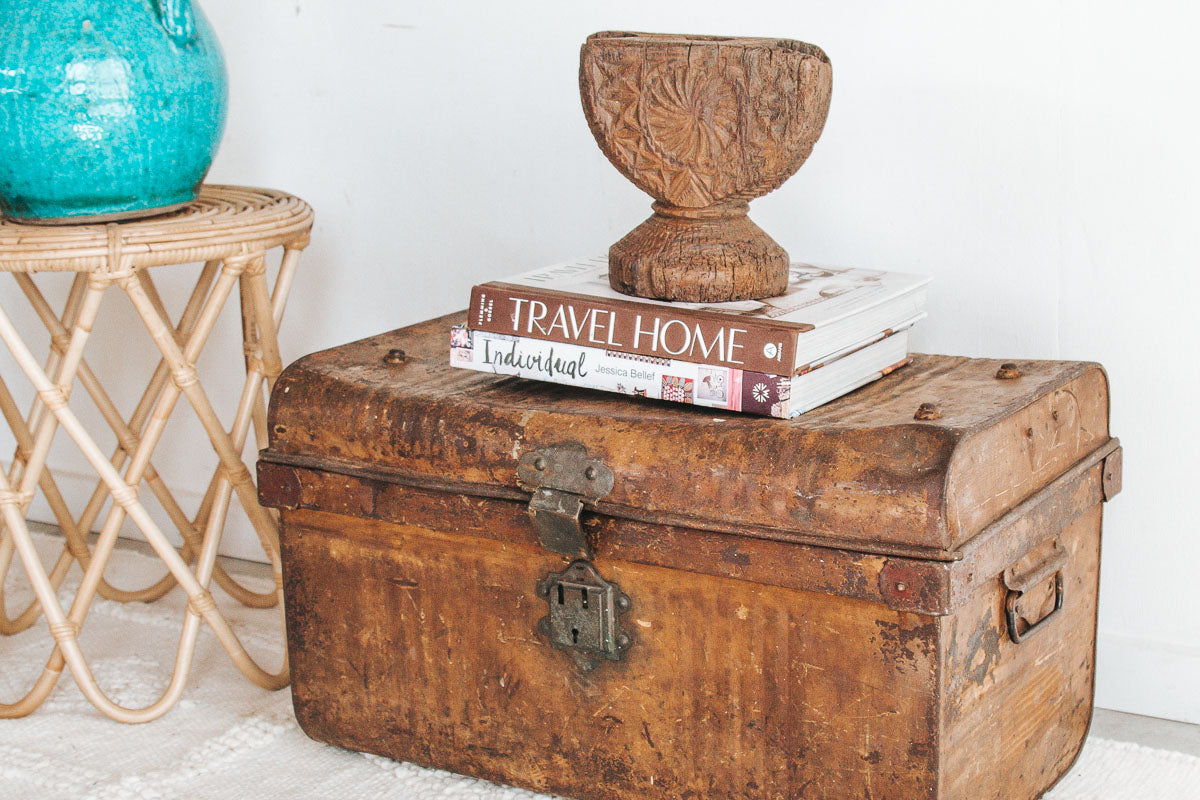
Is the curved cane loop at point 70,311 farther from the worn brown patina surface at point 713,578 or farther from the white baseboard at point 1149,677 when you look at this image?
the white baseboard at point 1149,677

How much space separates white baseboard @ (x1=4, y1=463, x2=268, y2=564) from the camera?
1.98 metres

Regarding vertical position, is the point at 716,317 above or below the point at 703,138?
below

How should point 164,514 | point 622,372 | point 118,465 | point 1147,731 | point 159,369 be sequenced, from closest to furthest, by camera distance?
1. point 622,372
2. point 1147,731
3. point 159,369
4. point 118,465
5. point 164,514

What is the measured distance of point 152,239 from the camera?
51.6 inches

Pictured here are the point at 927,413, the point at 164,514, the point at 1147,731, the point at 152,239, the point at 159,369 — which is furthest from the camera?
the point at 164,514

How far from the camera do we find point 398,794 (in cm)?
131

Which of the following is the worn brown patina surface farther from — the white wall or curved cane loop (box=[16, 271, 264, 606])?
curved cane loop (box=[16, 271, 264, 606])

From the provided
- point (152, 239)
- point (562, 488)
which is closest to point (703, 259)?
point (562, 488)

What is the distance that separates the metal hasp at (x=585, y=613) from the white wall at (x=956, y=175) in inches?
21.0

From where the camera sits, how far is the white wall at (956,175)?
53.3 inches

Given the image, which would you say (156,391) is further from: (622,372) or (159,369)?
(622,372)

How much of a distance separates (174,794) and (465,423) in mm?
493

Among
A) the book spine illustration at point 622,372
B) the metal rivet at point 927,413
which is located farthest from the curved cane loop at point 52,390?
the metal rivet at point 927,413

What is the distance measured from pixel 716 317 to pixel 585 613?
285 millimetres
